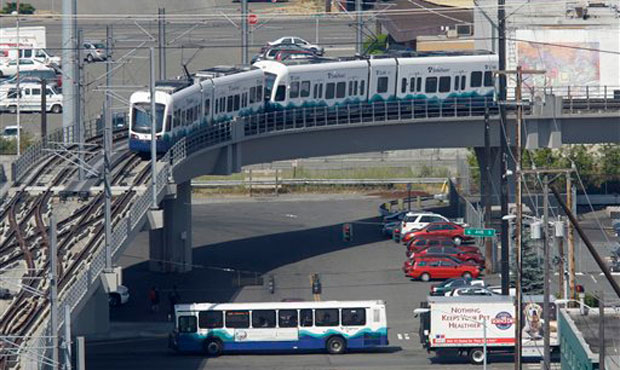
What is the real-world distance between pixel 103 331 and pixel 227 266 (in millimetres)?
12207

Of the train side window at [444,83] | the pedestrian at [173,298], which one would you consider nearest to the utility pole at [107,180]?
the pedestrian at [173,298]

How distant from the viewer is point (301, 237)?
209 ft

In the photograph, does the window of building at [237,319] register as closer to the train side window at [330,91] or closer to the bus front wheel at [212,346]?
the bus front wheel at [212,346]

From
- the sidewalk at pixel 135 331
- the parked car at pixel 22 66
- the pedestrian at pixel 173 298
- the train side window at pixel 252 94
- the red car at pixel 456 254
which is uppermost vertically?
the parked car at pixel 22 66

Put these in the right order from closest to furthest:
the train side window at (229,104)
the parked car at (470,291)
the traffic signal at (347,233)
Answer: the parked car at (470,291)
the train side window at (229,104)
the traffic signal at (347,233)

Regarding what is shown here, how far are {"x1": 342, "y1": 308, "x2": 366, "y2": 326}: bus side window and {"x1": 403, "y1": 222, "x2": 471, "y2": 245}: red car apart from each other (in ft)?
45.2

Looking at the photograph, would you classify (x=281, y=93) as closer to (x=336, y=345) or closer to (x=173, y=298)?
(x=173, y=298)

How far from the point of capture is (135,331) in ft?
163

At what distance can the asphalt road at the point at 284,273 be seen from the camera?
45.7 metres

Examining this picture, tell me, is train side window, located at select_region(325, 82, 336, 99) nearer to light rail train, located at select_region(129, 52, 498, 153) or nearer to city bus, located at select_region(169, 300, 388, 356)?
light rail train, located at select_region(129, 52, 498, 153)

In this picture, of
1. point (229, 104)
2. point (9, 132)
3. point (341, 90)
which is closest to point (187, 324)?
point (229, 104)

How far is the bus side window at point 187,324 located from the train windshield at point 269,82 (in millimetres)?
14877

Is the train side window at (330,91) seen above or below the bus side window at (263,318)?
above

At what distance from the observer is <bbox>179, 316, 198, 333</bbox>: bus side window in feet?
153
